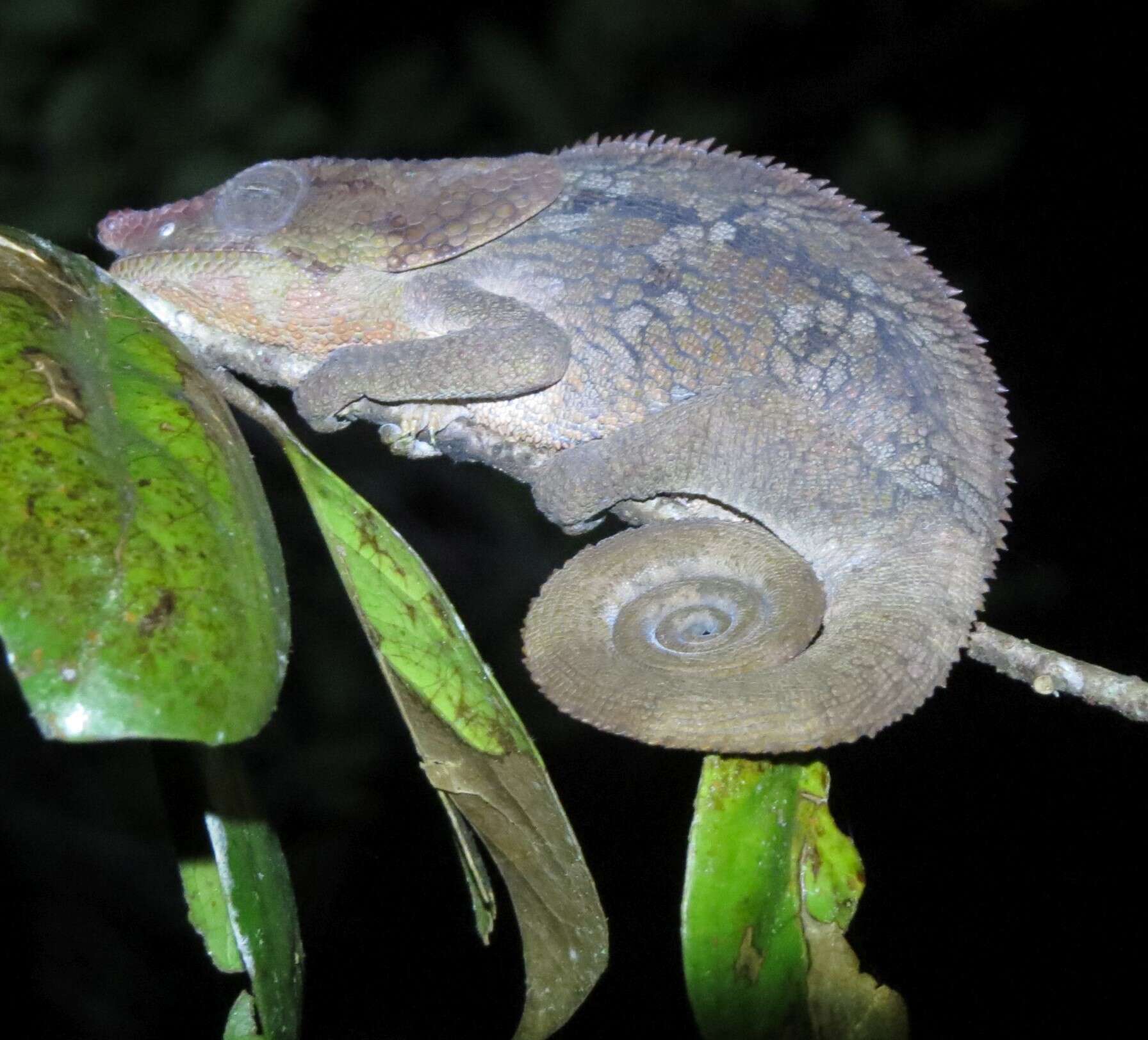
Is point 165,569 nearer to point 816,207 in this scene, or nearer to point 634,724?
point 634,724

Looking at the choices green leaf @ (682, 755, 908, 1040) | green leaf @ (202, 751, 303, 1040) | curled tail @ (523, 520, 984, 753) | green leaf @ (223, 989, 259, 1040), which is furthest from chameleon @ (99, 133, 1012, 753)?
green leaf @ (223, 989, 259, 1040)

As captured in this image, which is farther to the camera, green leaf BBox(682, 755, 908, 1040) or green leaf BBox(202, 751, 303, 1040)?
green leaf BBox(682, 755, 908, 1040)

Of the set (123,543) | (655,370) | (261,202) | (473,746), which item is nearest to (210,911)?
(473,746)

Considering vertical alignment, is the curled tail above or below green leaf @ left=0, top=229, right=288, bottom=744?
below

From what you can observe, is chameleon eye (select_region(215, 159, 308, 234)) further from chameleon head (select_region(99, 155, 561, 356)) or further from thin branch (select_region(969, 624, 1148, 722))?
thin branch (select_region(969, 624, 1148, 722))

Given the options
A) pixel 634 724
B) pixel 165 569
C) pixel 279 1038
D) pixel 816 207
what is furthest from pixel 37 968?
pixel 816 207

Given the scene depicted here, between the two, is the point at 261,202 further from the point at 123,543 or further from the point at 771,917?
the point at 771,917
